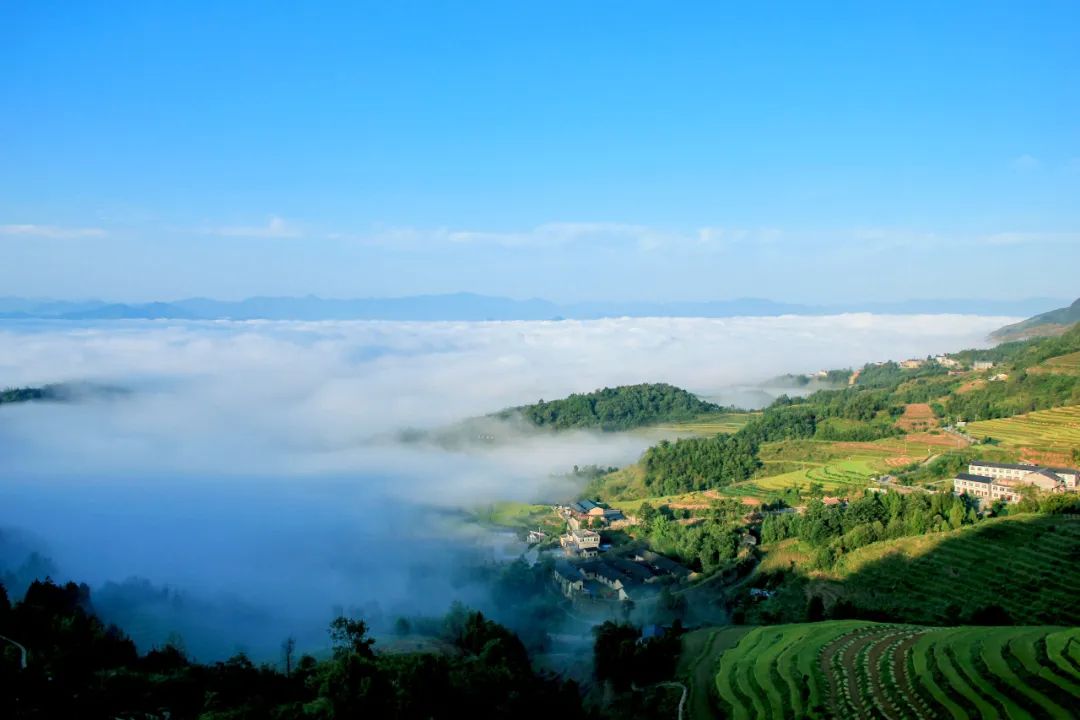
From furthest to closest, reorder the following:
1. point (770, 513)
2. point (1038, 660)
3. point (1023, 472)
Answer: point (770, 513), point (1023, 472), point (1038, 660)

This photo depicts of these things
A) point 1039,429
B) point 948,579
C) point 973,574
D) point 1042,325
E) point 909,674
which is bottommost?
point 948,579

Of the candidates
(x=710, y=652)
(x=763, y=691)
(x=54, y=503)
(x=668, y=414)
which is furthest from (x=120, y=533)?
(x=668, y=414)

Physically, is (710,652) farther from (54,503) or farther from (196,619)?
(54,503)

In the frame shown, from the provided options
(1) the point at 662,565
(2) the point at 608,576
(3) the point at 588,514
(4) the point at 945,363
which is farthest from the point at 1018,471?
(4) the point at 945,363

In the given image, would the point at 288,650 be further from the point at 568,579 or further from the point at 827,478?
the point at 827,478

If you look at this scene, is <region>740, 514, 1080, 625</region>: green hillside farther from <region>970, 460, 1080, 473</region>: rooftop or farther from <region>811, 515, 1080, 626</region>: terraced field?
<region>970, 460, 1080, 473</region>: rooftop

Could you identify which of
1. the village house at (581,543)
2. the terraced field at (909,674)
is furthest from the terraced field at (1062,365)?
the terraced field at (909,674)

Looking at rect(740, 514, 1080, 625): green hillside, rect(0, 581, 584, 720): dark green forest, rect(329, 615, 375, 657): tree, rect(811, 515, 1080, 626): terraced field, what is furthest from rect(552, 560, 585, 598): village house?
rect(329, 615, 375, 657): tree
